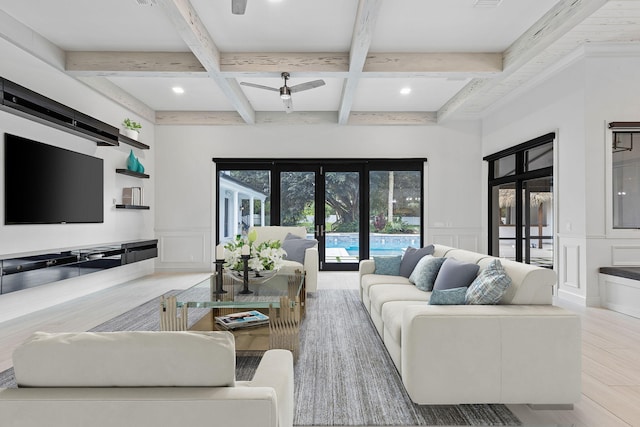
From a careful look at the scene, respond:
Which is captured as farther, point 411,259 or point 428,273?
point 411,259

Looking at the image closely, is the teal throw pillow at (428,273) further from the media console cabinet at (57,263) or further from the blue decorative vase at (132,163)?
the blue decorative vase at (132,163)

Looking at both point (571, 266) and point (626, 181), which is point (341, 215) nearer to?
point (571, 266)

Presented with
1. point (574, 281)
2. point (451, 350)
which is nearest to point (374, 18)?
point (451, 350)

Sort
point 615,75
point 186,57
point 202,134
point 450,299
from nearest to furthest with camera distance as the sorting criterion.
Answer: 1. point 450,299
2. point 615,75
3. point 186,57
4. point 202,134

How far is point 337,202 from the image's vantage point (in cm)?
770

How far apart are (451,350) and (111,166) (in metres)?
5.58

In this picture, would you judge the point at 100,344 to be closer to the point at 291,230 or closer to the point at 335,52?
the point at 335,52

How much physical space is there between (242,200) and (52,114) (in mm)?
3740

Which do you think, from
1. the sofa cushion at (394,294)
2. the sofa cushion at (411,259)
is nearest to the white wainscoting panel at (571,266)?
the sofa cushion at (411,259)

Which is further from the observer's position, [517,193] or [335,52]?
[517,193]

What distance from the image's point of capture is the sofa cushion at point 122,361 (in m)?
1.04

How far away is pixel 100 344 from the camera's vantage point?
3.44 ft

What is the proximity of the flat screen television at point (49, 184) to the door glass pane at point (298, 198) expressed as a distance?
3.16m

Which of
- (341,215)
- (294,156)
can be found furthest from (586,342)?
(294,156)
